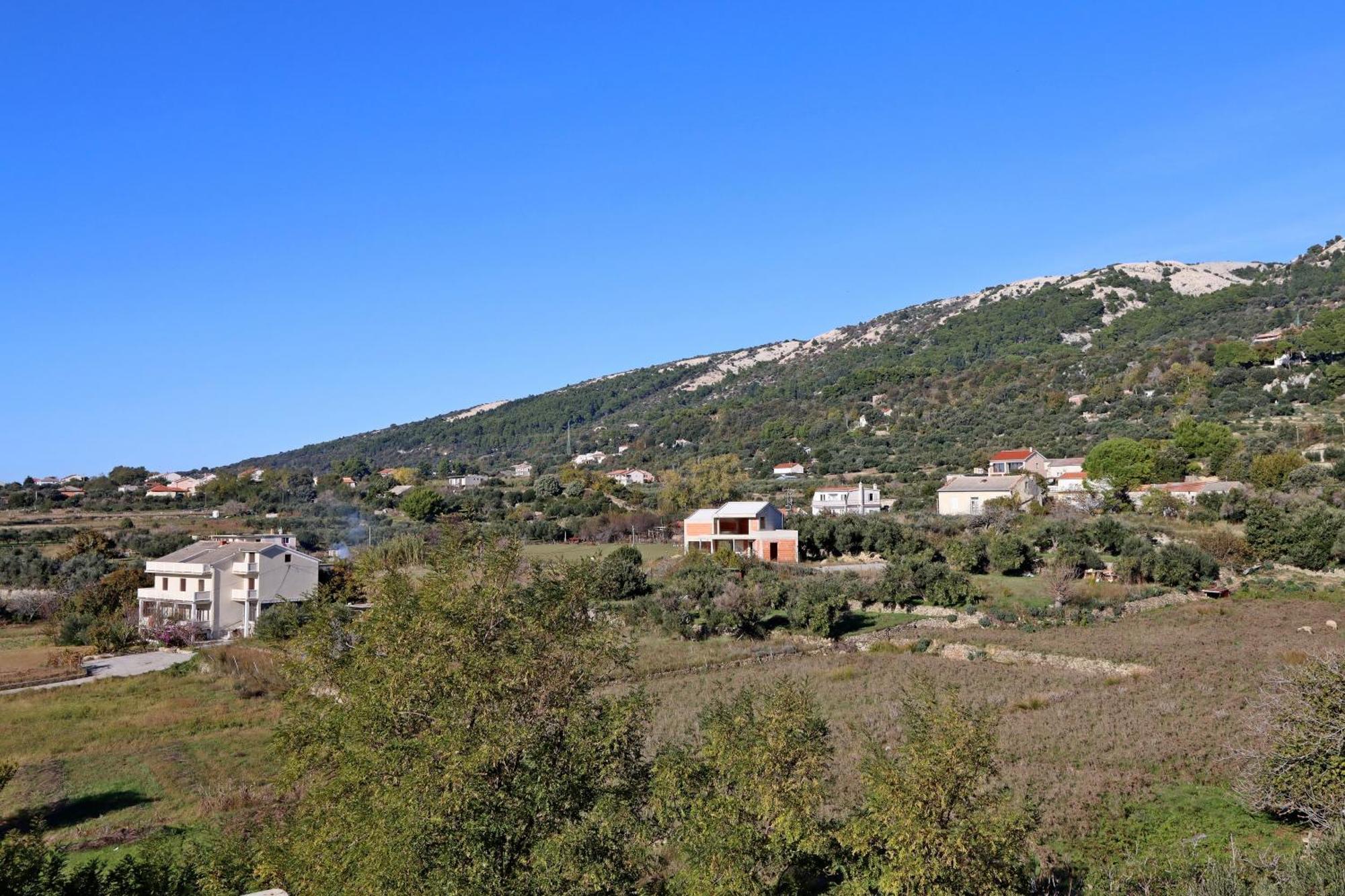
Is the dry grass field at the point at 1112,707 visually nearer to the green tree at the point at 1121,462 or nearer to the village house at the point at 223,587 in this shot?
the village house at the point at 223,587

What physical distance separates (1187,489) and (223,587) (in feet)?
181

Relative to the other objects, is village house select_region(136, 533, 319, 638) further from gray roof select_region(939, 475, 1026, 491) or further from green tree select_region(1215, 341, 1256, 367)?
green tree select_region(1215, 341, 1256, 367)

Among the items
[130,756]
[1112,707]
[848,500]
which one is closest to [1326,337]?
[848,500]

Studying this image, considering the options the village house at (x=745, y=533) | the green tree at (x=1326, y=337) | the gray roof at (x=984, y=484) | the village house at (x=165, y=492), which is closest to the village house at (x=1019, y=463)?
the gray roof at (x=984, y=484)

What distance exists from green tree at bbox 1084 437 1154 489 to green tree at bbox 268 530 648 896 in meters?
57.0

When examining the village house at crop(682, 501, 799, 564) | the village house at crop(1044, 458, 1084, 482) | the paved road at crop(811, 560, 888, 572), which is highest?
the village house at crop(1044, 458, 1084, 482)

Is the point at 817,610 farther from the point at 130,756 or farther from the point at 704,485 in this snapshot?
the point at 704,485

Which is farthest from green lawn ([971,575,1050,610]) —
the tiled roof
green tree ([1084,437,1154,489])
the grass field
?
green tree ([1084,437,1154,489])

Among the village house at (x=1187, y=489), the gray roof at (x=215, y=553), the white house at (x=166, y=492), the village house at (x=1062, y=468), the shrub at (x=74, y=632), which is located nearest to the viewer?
the shrub at (x=74, y=632)

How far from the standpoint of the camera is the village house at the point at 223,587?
44.1 metres

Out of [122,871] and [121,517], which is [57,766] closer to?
[122,871]

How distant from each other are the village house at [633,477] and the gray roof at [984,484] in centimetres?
3894

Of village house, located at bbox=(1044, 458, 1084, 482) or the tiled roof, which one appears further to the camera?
village house, located at bbox=(1044, 458, 1084, 482)

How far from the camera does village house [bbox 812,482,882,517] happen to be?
64.7 m
